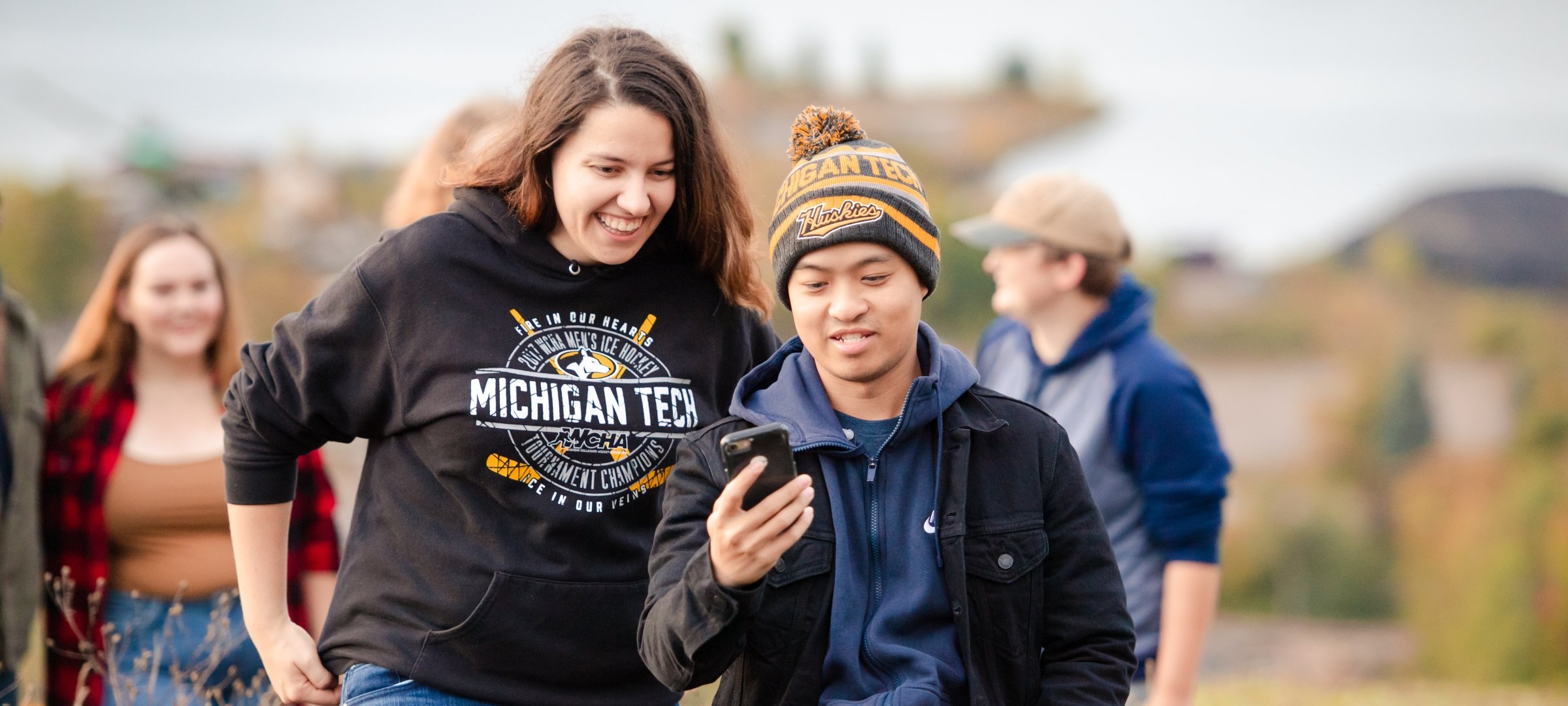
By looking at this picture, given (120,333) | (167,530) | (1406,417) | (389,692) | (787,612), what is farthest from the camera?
(1406,417)

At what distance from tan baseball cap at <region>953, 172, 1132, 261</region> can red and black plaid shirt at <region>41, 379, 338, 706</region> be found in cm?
214

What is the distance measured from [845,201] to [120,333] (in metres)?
3.17

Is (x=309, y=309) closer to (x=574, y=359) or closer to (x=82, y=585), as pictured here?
(x=574, y=359)

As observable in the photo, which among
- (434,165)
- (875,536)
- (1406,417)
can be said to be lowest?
(1406,417)

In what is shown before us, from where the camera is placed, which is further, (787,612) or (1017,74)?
(1017,74)

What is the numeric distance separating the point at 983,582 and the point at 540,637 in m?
0.85

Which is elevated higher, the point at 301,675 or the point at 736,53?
the point at 736,53

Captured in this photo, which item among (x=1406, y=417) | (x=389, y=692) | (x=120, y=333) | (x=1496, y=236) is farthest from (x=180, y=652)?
(x=1496, y=236)

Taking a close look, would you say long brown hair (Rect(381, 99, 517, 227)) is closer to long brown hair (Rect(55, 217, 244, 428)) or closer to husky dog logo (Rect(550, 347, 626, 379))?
long brown hair (Rect(55, 217, 244, 428))

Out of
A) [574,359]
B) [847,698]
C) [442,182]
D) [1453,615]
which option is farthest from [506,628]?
[1453,615]

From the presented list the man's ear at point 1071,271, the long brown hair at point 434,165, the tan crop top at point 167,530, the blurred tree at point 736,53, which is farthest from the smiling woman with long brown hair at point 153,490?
the blurred tree at point 736,53

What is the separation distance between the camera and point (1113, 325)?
12.0 feet

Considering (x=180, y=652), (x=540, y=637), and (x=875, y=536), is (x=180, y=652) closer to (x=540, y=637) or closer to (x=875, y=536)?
(x=540, y=637)

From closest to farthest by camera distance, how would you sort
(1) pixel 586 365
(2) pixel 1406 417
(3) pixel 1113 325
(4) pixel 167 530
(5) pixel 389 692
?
(5) pixel 389 692, (1) pixel 586 365, (3) pixel 1113 325, (4) pixel 167 530, (2) pixel 1406 417
